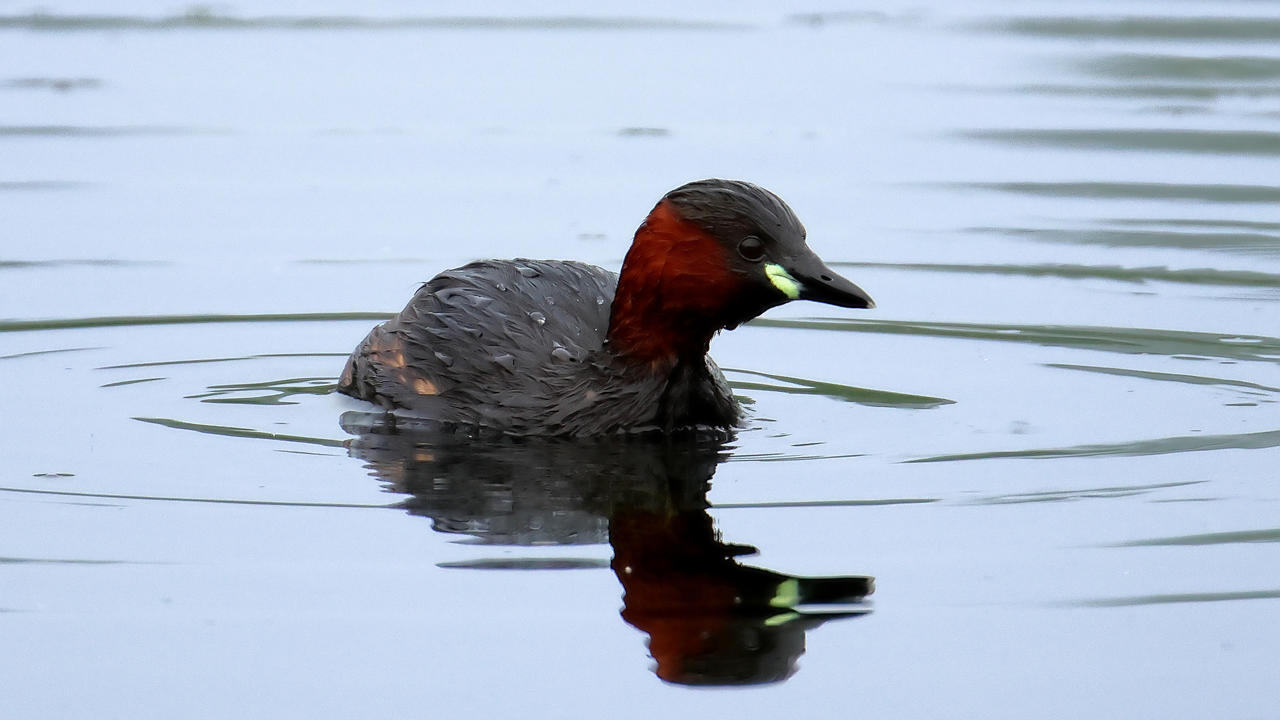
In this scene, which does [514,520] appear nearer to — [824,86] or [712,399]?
[712,399]

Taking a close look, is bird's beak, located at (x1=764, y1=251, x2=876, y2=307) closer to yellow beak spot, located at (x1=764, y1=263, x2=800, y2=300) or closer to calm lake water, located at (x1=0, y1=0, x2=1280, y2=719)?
yellow beak spot, located at (x1=764, y1=263, x2=800, y2=300)

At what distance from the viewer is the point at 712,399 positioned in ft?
24.6

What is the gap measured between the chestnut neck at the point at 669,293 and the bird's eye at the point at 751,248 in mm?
76

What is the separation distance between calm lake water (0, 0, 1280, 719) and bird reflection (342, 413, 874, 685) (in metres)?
0.02

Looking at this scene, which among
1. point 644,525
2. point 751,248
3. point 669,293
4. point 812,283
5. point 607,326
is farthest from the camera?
point 607,326

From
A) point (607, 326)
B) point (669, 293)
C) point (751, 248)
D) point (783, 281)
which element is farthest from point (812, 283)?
point (607, 326)

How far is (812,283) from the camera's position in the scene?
6.99 m

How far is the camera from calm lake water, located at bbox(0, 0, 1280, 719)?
522cm

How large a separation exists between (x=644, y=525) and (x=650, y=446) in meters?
1.12

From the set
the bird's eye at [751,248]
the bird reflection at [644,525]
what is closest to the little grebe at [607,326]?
the bird's eye at [751,248]

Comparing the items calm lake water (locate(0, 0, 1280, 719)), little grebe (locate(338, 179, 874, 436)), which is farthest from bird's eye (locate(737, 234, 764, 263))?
calm lake water (locate(0, 0, 1280, 719))

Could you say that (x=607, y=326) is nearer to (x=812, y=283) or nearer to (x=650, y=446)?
(x=650, y=446)

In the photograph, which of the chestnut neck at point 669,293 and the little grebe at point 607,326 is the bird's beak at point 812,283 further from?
the chestnut neck at point 669,293

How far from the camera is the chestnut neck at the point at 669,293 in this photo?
7199 mm
